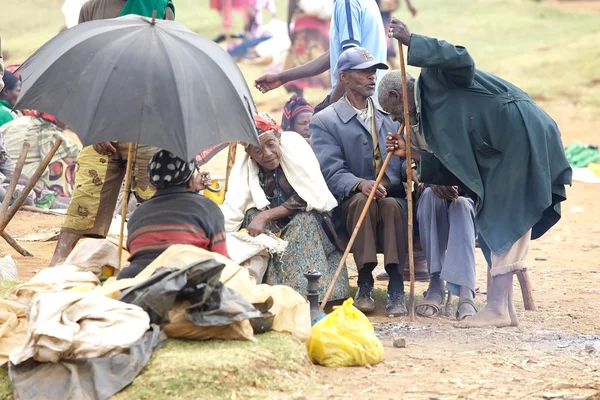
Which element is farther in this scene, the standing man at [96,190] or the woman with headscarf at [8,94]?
the woman with headscarf at [8,94]

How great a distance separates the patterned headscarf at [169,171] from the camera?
5.19 metres

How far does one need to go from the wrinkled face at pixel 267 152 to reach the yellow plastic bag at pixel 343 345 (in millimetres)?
1892

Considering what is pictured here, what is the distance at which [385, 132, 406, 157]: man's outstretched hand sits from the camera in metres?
6.67

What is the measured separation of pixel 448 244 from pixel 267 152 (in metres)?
1.40

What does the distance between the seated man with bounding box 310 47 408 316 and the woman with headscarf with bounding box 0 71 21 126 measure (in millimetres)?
5290

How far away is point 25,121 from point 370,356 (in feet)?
23.4

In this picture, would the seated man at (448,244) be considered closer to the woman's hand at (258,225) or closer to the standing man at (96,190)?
the woman's hand at (258,225)

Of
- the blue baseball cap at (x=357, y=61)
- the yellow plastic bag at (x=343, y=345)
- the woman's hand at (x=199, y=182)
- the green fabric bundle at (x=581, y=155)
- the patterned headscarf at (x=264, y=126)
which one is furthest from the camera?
the green fabric bundle at (x=581, y=155)

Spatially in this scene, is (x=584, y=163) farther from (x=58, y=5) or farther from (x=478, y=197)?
(x=58, y=5)

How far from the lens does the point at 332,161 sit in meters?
7.23

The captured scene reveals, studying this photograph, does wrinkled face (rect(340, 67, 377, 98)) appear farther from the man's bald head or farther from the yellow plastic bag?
the yellow plastic bag

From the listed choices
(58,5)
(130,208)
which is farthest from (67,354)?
(58,5)

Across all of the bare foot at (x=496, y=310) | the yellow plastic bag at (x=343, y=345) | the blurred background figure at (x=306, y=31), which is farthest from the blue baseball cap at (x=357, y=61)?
the blurred background figure at (x=306, y=31)

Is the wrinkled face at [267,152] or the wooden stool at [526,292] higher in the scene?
the wrinkled face at [267,152]
